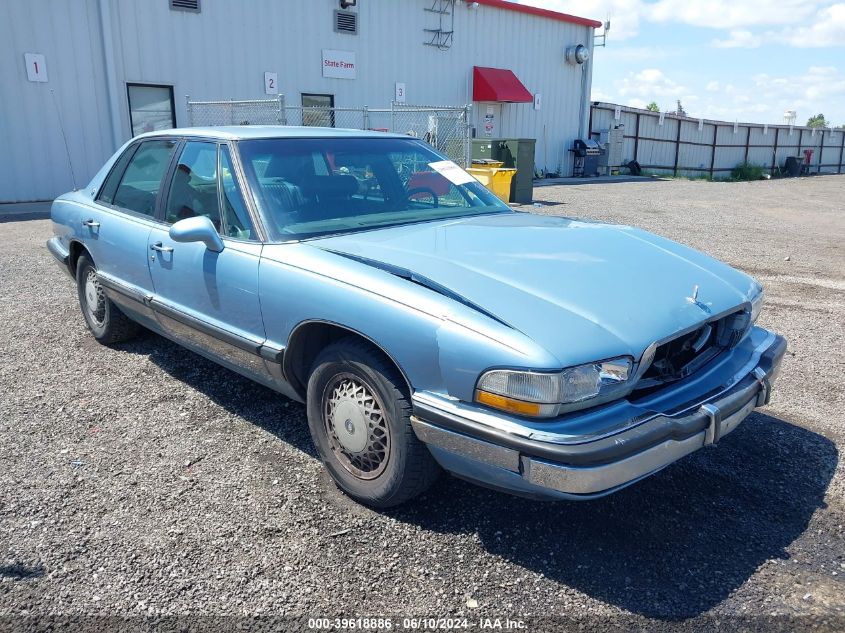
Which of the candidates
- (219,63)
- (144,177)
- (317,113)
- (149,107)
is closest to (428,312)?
(144,177)

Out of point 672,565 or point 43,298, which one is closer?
point 672,565

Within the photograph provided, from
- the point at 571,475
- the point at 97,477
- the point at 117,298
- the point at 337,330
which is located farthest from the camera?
the point at 117,298

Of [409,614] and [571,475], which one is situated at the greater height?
[571,475]

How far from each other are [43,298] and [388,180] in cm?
447

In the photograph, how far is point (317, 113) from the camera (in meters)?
16.4

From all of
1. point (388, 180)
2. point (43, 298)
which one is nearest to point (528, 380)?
point (388, 180)

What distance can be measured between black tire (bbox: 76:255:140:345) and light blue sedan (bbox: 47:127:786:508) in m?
0.59

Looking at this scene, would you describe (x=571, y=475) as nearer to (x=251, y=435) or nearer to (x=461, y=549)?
(x=461, y=549)

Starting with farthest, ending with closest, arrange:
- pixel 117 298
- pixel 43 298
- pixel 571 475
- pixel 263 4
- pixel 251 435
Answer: pixel 263 4
pixel 43 298
pixel 117 298
pixel 251 435
pixel 571 475

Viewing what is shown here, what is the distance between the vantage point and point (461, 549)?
9.07 ft

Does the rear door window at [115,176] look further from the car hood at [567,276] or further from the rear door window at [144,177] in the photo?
the car hood at [567,276]

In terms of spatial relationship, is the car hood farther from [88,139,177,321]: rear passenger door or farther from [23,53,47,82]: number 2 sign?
[23,53,47,82]: number 2 sign

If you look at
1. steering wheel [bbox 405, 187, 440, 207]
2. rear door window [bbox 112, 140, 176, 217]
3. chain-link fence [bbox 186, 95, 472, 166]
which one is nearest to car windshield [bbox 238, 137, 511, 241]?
steering wheel [bbox 405, 187, 440, 207]

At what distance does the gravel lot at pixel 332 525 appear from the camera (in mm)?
2486
